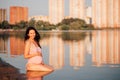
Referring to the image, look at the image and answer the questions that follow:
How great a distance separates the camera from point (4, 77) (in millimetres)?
4277

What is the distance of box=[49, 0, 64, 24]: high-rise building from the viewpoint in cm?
1867

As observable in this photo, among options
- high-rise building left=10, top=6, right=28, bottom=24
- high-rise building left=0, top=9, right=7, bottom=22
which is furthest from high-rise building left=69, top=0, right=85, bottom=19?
high-rise building left=0, top=9, right=7, bottom=22

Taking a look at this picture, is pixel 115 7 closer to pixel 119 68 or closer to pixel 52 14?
pixel 52 14

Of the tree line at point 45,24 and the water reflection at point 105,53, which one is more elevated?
the tree line at point 45,24

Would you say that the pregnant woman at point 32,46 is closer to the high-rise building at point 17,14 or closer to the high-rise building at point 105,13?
the high-rise building at point 17,14

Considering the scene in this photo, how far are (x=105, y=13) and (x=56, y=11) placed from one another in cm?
351

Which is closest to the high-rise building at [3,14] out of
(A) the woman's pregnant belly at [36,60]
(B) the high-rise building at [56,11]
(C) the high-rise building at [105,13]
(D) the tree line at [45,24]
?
(D) the tree line at [45,24]

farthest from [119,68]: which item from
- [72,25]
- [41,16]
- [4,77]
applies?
[72,25]

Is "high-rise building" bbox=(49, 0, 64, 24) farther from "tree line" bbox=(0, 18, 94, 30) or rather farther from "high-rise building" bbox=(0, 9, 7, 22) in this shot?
"high-rise building" bbox=(0, 9, 7, 22)

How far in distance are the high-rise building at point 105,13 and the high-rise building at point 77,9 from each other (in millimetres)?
765

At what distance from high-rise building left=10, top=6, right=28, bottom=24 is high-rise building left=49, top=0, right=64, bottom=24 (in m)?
1.32

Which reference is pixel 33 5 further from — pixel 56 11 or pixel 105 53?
pixel 105 53

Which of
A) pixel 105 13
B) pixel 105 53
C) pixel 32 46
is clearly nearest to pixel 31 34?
pixel 32 46

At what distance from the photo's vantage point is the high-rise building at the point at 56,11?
18.7 m
